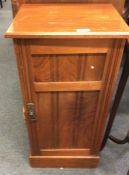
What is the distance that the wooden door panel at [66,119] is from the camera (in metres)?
0.96

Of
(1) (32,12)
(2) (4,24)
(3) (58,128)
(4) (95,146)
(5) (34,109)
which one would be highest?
(1) (32,12)

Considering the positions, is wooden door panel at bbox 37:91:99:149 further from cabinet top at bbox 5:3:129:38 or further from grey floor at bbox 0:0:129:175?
cabinet top at bbox 5:3:129:38

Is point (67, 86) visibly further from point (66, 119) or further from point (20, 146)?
point (20, 146)

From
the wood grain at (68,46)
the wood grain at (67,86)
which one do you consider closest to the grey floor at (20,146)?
the wood grain at (67,86)

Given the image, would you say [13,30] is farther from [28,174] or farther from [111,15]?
[28,174]

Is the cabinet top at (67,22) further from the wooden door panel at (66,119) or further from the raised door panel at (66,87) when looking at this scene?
the wooden door panel at (66,119)

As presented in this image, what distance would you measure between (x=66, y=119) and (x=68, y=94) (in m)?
0.18

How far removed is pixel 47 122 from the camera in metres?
1.07

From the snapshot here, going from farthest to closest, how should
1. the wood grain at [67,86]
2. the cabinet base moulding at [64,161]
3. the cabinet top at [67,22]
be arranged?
1. the cabinet base moulding at [64,161]
2. the wood grain at [67,86]
3. the cabinet top at [67,22]

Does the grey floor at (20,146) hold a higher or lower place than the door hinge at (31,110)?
lower

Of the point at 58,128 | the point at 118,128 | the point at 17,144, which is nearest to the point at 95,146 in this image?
the point at 58,128

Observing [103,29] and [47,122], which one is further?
[47,122]

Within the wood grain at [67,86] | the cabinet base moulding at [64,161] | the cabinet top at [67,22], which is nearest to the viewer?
the cabinet top at [67,22]

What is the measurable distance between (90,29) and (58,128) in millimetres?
589
